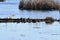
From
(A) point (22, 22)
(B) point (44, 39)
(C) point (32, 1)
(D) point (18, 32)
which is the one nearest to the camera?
(B) point (44, 39)

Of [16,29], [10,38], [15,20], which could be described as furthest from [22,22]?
[10,38]

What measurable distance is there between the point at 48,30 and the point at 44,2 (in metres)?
11.7

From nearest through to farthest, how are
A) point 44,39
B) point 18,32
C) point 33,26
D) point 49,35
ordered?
point 44,39 → point 49,35 → point 18,32 → point 33,26

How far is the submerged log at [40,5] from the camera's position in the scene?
82.5ft

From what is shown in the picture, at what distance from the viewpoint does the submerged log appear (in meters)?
25.2

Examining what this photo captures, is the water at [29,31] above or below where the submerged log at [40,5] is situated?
above

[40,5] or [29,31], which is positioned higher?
[29,31]

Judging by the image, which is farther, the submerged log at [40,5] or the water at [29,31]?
the submerged log at [40,5]

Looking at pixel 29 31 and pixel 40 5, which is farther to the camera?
pixel 40 5

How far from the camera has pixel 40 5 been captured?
25.4m

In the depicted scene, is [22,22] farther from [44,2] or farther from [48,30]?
[44,2]

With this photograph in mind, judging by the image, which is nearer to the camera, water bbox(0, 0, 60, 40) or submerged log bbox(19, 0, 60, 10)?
water bbox(0, 0, 60, 40)

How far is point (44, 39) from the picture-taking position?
11.4m

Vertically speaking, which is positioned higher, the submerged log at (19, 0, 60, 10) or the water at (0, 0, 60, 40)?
the water at (0, 0, 60, 40)
